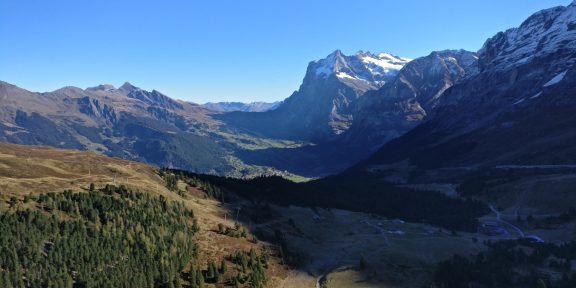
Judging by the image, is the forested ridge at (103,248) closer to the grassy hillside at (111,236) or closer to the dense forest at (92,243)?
the dense forest at (92,243)

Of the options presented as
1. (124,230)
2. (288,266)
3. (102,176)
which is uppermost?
(102,176)

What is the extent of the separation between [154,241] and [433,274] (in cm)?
6355

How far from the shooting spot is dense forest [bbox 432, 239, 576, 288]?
345 feet

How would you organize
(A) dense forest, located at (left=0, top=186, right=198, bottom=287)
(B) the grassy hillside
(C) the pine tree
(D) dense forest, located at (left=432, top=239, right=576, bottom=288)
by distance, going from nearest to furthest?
(A) dense forest, located at (left=0, top=186, right=198, bottom=287) → (B) the grassy hillside → (C) the pine tree → (D) dense forest, located at (left=432, top=239, right=576, bottom=288)

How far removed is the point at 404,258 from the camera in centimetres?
12112

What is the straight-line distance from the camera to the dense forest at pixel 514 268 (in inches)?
4136

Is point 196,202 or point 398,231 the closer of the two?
point 196,202

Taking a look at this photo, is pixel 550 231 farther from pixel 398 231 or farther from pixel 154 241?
pixel 154 241

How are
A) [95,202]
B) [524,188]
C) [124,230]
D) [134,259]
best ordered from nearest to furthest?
[134,259] < [124,230] < [95,202] < [524,188]

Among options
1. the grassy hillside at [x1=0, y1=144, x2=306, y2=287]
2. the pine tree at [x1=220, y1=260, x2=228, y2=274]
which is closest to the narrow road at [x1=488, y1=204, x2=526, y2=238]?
the grassy hillside at [x1=0, y1=144, x2=306, y2=287]

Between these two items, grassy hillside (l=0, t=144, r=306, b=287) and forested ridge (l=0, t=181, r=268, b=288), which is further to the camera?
grassy hillside (l=0, t=144, r=306, b=287)

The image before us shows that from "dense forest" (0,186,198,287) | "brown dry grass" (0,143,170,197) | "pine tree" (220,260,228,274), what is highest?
"brown dry grass" (0,143,170,197)

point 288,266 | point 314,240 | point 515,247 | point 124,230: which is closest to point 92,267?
point 124,230

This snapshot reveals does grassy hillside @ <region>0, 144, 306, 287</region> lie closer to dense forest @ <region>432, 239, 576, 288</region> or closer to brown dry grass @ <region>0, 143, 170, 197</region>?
brown dry grass @ <region>0, 143, 170, 197</region>
